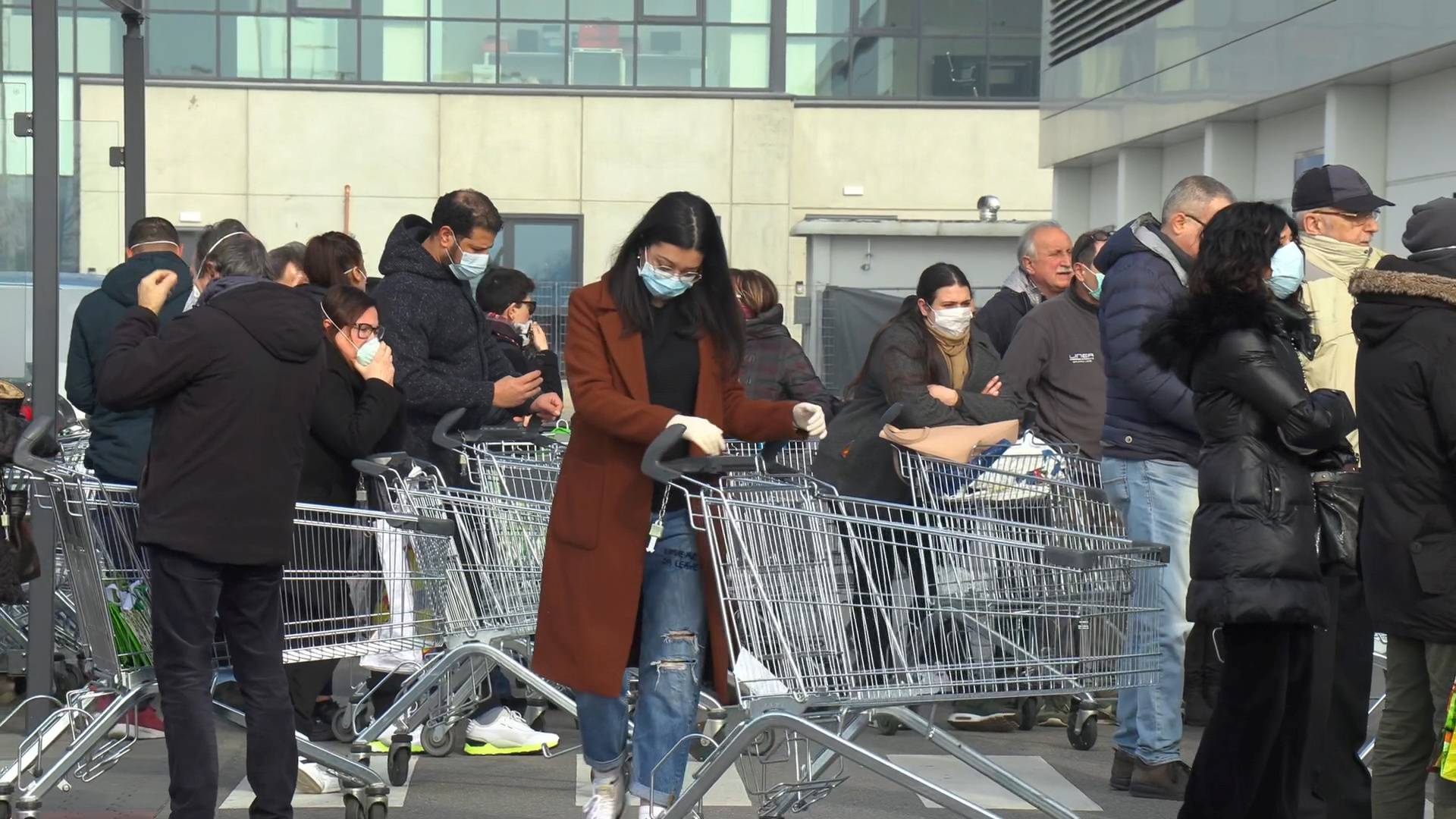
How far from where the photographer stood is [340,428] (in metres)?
6.30

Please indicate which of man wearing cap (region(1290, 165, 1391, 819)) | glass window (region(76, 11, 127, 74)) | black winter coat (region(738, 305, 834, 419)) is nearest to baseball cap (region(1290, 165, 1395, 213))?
man wearing cap (region(1290, 165, 1391, 819))

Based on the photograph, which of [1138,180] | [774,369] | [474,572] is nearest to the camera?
[474,572]

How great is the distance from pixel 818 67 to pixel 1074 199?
517 inches

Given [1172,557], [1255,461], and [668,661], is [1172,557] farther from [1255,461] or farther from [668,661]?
[668,661]

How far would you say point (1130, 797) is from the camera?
6.53 meters

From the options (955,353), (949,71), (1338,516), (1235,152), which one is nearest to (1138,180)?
(1235,152)

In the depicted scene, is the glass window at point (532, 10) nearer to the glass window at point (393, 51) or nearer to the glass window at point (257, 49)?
the glass window at point (393, 51)

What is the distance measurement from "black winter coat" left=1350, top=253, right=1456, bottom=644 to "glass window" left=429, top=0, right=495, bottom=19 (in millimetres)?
26062

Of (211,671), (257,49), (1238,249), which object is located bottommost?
(211,671)

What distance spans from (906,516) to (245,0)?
80.9ft

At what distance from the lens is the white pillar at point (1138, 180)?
53.0ft

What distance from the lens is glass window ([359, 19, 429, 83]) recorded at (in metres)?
29.4

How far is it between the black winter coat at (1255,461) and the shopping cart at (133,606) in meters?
2.32

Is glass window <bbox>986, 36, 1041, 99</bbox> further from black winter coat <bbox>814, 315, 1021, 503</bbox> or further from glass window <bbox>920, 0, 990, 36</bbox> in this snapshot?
black winter coat <bbox>814, 315, 1021, 503</bbox>
